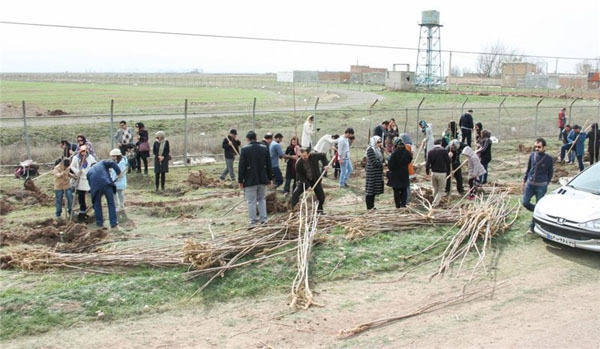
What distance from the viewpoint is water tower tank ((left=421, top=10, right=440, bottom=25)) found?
72312mm

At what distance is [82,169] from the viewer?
37.1 ft

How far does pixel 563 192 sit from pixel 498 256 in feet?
5.57

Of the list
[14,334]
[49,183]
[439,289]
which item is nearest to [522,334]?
[439,289]

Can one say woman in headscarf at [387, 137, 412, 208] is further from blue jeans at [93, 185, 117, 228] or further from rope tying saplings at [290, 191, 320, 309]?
blue jeans at [93, 185, 117, 228]

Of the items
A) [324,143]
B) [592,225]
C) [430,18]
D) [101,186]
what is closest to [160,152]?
[101,186]

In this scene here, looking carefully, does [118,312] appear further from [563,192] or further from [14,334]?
[563,192]

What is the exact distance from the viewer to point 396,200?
36.7 feet

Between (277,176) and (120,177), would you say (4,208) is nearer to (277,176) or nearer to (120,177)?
(120,177)

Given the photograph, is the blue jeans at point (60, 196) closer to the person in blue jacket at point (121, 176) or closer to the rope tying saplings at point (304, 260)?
the person in blue jacket at point (121, 176)

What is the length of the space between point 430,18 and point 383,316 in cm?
7143

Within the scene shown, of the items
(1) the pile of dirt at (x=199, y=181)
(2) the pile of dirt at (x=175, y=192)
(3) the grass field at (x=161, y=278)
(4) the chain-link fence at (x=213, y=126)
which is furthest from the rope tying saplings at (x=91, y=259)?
(4) the chain-link fence at (x=213, y=126)

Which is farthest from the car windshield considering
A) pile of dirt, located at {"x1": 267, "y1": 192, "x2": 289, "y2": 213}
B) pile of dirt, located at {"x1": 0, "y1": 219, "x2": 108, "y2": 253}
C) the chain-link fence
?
pile of dirt, located at {"x1": 0, "y1": 219, "x2": 108, "y2": 253}

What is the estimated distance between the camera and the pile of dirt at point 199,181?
14.9 metres

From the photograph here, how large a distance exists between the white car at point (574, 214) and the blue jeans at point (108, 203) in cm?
765
